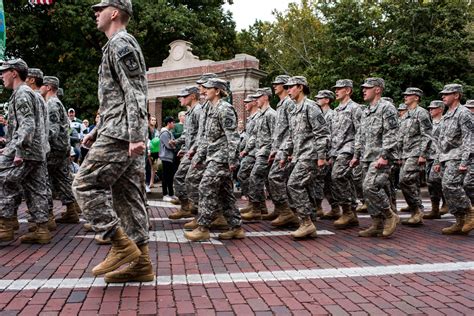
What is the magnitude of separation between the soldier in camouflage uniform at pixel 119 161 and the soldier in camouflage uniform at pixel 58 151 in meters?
3.48

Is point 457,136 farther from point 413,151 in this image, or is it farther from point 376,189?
point 376,189

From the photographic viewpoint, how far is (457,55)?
21.8 m

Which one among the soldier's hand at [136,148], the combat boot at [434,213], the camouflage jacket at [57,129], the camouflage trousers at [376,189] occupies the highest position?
the camouflage jacket at [57,129]

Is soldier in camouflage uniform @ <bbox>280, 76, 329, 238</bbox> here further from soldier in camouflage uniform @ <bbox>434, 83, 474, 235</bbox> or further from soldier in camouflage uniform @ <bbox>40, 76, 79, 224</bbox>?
soldier in camouflage uniform @ <bbox>40, 76, 79, 224</bbox>

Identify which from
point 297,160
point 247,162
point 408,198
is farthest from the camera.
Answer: point 247,162

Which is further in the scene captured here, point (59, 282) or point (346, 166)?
Answer: point (346, 166)

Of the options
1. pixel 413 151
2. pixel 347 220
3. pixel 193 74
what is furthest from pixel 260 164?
pixel 193 74

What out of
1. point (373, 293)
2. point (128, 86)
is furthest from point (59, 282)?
point (373, 293)

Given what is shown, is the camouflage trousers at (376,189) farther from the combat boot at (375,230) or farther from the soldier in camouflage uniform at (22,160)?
the soldier in camouflage uniform at (22,160)

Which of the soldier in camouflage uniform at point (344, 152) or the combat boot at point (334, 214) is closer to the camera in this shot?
the soldier in camouflage uniform at point (344, 152)

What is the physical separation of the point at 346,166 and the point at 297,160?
1.53 meters

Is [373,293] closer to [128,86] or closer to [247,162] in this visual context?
[128,86]

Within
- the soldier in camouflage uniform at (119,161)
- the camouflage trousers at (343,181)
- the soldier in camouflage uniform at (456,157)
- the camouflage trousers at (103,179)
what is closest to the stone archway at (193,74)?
the camouflage trousers at (343,181)

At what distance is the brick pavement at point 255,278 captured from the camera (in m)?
3.89
